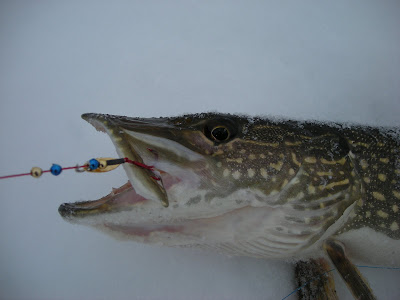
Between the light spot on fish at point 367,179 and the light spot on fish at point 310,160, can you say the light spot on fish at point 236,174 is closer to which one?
the light spot on fish at point 310,160

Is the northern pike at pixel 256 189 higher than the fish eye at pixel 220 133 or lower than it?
lower

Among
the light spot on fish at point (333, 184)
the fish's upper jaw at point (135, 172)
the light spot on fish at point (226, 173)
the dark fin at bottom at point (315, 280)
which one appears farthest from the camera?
the dark fin at bottom at point (315, 280)

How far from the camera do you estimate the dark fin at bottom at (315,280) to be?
57.0 inches

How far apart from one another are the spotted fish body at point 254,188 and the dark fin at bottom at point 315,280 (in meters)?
0.11

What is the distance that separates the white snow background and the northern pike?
368 mm

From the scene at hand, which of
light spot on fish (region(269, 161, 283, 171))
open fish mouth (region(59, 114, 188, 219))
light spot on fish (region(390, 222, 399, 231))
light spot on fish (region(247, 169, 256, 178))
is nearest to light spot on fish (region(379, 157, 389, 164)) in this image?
light spot on fish (region(390, 222, 399, 231))

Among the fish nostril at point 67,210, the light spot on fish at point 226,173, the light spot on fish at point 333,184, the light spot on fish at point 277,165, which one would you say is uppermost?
the fish nostril at point 67,210

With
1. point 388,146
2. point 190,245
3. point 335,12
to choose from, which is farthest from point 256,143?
point 335,12

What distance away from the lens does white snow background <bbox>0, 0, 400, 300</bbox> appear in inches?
59.6

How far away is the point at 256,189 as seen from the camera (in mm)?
1130

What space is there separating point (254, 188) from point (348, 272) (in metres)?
0.53

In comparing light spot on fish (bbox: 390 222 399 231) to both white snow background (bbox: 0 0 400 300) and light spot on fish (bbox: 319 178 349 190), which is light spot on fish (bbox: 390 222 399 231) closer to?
light spot on fish (bbox: 319 178 349 190)

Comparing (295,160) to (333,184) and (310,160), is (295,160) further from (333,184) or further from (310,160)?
(333,184)

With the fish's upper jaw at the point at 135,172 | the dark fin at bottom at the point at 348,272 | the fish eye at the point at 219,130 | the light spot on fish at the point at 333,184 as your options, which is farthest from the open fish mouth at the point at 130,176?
the dark fin at bottom at the point at 348,272
